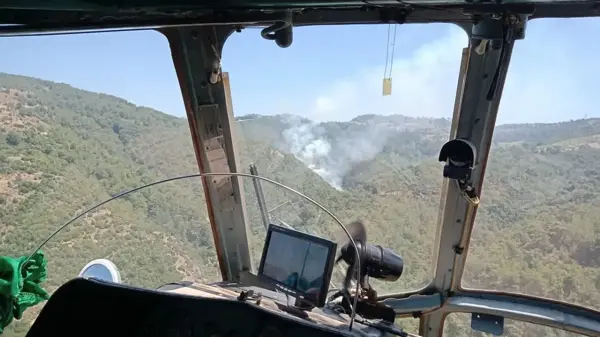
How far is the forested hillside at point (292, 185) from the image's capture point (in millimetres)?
2424

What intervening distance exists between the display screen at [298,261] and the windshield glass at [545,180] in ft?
3.27

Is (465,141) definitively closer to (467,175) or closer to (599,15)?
(467,175)

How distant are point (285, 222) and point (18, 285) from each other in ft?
3.99

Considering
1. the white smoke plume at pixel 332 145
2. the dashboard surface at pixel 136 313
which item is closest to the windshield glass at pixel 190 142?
the white smoke plume at pixel 332 145

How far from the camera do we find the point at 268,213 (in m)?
2.79

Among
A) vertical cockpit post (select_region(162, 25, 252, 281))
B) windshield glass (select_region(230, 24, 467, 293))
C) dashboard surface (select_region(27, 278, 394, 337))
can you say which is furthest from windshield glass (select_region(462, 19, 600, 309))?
dashboard surface (select_region(27, 278, 394, 337))

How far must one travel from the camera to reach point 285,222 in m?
2.69

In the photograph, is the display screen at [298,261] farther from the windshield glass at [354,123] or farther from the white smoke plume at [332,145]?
the white smoke plume at [332,145]

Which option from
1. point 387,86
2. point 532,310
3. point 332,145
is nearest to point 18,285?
point 332,145

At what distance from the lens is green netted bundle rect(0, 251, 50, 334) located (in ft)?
6.41

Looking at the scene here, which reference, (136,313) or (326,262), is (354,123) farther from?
(136,313)

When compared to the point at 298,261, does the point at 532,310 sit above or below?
above

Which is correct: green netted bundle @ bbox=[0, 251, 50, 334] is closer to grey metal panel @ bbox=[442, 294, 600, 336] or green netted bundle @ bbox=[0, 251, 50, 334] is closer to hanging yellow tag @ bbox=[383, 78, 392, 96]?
hanging yellow tag @ bbox=[383, 78, 392, 96]

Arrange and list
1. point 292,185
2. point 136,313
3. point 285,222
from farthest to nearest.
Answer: point 292,185 → point 285,222 → point 136,313
